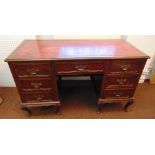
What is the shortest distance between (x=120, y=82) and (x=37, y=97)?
0.78 m

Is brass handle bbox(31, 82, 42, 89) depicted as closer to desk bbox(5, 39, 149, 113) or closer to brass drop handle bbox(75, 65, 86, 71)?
desk bbox(5, 39, 149, 113)

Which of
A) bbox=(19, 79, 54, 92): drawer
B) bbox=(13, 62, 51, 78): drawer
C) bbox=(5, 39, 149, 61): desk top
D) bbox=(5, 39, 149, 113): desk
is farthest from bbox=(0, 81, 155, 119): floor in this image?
bbox=(5, 39, 149, 61): desk top

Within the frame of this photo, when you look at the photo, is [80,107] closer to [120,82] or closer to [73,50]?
[120,82]

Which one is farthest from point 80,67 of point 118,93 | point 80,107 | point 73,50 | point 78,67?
point 80,107

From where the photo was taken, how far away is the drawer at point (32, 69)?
1.09m

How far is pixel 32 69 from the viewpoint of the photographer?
1114mm

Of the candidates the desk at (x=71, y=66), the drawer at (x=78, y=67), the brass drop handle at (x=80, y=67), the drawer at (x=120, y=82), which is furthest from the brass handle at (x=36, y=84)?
the drawer at (x=120, y=82)

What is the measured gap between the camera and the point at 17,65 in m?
1.08

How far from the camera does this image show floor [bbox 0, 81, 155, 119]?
1497 millimetres

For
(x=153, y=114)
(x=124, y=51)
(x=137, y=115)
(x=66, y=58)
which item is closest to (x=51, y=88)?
(x=66, y=58)

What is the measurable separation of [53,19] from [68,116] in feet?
4.22

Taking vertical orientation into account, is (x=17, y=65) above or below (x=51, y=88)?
above

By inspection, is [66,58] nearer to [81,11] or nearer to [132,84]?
[132,84]

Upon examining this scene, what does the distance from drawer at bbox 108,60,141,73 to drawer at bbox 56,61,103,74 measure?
0.33 feet
